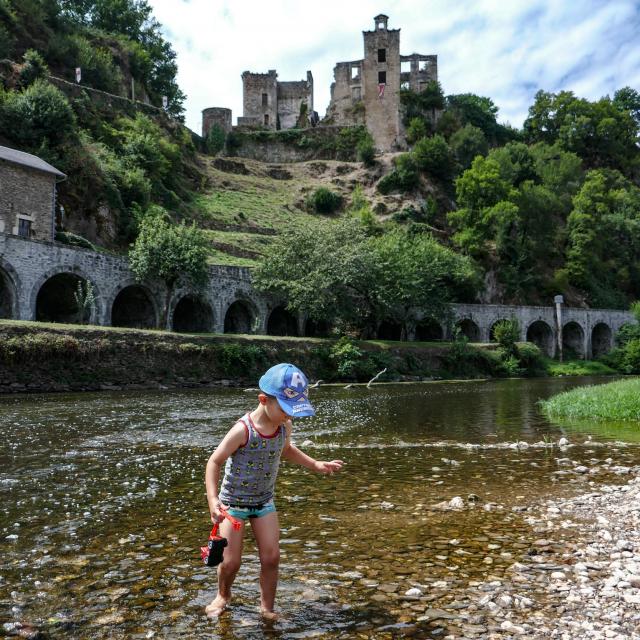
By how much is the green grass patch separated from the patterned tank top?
4515cm

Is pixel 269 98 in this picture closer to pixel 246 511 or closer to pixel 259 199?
pixel 259 199

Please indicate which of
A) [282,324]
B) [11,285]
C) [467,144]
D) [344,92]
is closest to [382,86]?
[344,92]

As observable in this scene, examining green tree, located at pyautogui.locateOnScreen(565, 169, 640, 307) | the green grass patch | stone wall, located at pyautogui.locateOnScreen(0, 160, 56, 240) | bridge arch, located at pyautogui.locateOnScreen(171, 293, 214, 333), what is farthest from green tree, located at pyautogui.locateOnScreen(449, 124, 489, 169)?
stone wall, located at pyautogui.locateOnScreen(0, 160, 56, 240)

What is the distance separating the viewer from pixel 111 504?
6.86m

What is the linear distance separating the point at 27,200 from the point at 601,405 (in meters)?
32.6

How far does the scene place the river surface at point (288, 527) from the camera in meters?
4.08

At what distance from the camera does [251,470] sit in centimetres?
429

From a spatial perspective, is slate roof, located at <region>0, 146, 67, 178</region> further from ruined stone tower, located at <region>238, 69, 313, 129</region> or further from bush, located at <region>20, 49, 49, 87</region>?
ruined stone tower, located at <region>238, 69, 313, 129</region>

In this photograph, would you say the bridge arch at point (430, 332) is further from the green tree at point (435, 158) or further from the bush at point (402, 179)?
the green tree at point (435, 158)

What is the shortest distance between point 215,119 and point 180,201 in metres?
30.0

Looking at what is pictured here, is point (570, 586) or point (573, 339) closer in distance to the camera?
point (570, 586)

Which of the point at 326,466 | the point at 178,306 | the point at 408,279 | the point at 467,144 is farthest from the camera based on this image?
the point at 467,144

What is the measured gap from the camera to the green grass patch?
153 ft

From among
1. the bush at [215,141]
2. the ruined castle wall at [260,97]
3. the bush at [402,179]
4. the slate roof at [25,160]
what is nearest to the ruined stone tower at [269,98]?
the ruined castle wall at [260,97]
